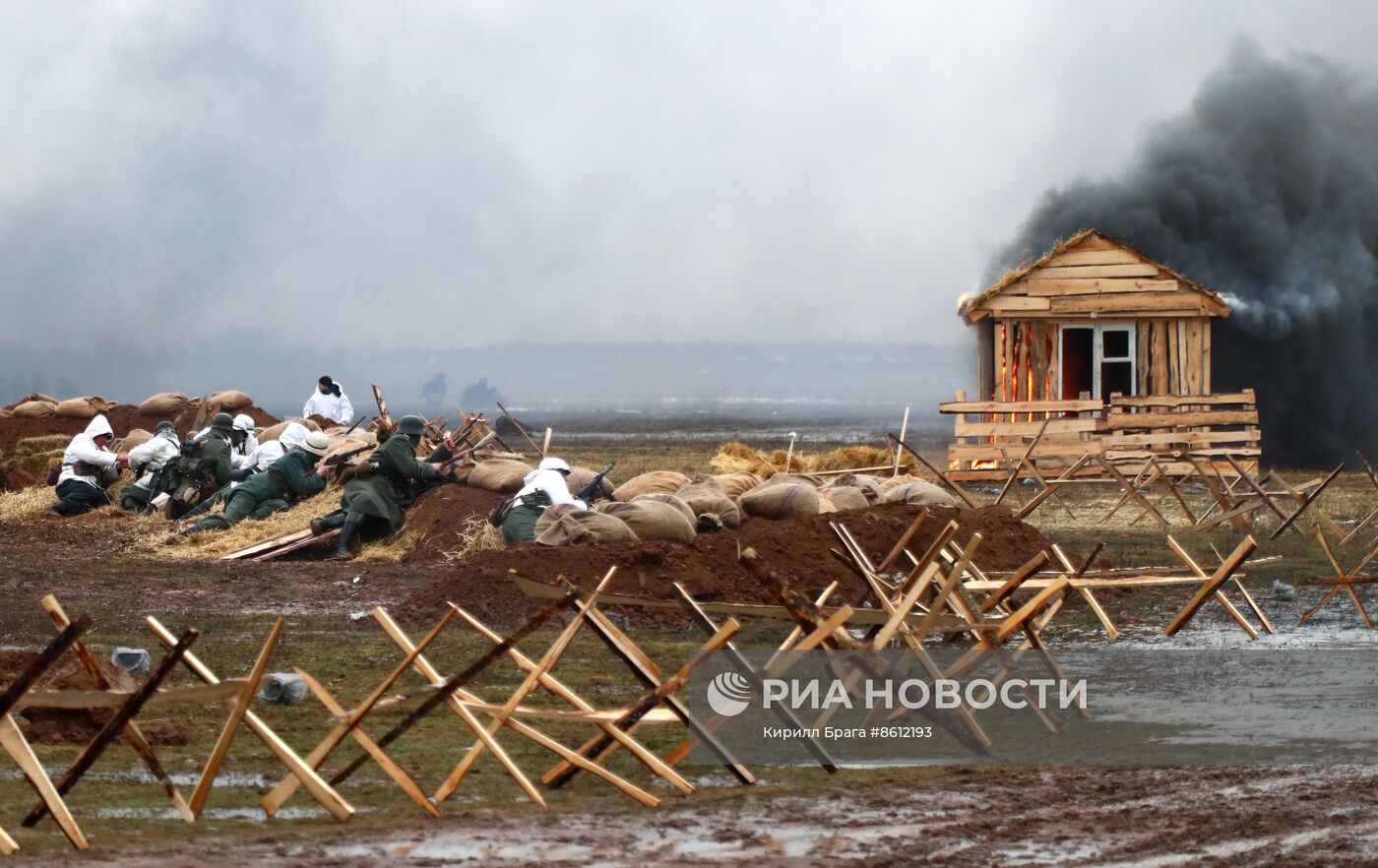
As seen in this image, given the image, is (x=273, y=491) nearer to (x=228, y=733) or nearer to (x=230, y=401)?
(x=230, y=401)

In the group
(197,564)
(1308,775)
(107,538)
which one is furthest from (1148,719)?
(107,538)

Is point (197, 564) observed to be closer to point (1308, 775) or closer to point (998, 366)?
point (1308, 775)

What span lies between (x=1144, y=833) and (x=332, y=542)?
42.5ft

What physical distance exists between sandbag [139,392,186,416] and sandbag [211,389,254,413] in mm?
656

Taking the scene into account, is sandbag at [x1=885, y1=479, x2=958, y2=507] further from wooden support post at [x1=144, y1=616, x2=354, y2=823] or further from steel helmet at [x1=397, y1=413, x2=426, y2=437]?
wooden support post at [x1=144, y1=616, x2=354, y2=823]

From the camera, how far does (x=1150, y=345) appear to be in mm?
27359

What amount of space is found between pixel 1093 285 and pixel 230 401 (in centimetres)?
1480

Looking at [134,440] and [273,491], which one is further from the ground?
[134,440]

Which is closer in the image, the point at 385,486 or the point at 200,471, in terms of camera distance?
the point at 385,486

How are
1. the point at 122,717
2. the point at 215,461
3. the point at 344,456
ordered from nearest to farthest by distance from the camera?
the point at 122,717 → the point at 344,456 → the point at 215,461

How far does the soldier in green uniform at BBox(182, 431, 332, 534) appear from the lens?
768 inches

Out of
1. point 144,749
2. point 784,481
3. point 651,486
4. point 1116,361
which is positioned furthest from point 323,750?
point 1116,361

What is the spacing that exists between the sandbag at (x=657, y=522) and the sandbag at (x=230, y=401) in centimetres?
1527

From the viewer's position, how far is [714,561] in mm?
13984
